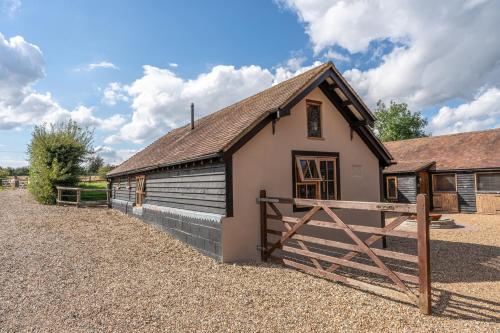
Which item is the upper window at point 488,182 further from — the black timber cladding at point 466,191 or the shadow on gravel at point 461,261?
the shadow on gravel at point 461,261

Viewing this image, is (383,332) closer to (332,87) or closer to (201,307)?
(201,307)

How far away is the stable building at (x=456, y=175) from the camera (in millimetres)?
19266

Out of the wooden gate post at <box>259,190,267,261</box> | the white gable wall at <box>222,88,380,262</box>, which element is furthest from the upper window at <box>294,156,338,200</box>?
the wooden gate post at <box>259,190,267,261</box>

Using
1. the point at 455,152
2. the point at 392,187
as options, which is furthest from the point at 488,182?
the point at 392,187

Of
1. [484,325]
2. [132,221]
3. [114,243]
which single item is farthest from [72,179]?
[484,325]

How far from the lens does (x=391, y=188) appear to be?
2255 cm

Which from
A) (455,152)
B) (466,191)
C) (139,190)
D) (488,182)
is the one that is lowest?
(466,191)

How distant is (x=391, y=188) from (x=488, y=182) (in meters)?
5.46

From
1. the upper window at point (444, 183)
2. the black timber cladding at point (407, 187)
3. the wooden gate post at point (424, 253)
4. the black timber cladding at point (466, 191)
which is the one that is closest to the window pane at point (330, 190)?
the wooden gate post at point (424, 253)

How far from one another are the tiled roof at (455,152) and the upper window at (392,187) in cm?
70

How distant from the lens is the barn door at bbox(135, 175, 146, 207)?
591 inches

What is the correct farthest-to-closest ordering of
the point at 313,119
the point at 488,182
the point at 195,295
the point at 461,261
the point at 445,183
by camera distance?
1. the point at 445,183
2. the point at 488,182
3. the point at 313,119
4. the point at 461,261
5. the point at 195,295

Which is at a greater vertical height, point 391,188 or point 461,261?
point 391,188

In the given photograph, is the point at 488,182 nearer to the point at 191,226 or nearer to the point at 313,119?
the point at 313,119
